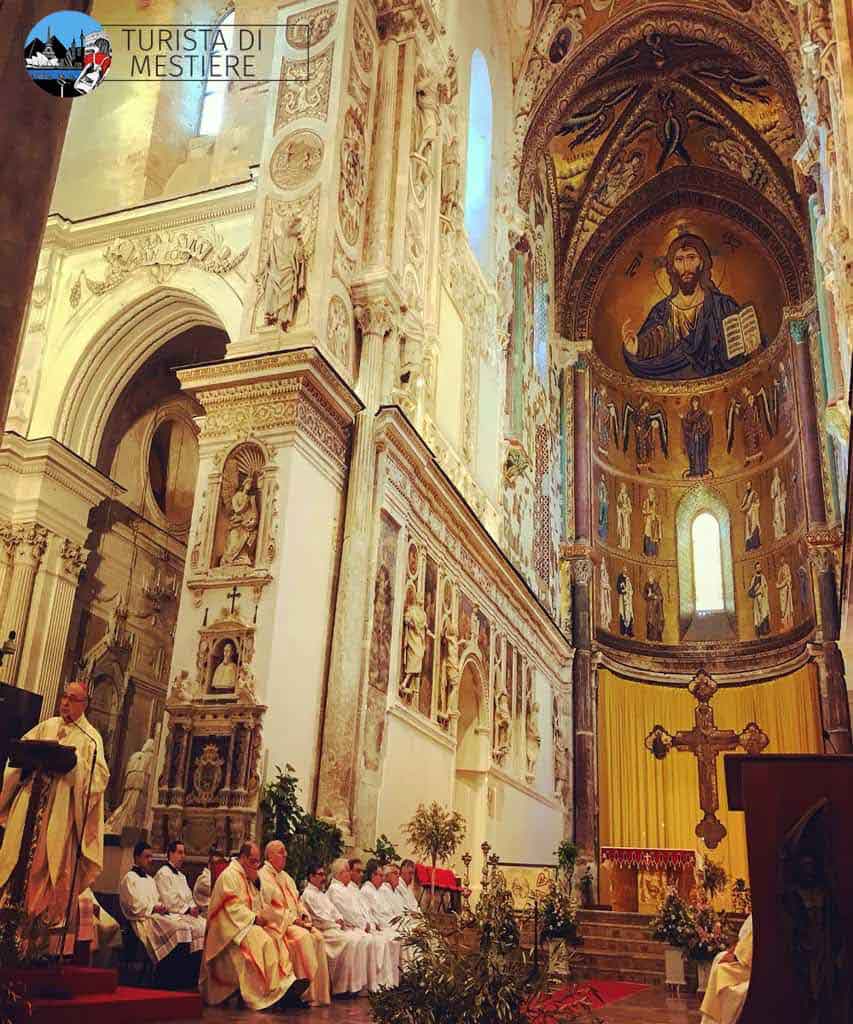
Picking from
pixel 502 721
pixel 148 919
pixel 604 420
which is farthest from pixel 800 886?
pixel 604 420

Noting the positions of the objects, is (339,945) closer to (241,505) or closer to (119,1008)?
(119,1008)

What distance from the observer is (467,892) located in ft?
48.4

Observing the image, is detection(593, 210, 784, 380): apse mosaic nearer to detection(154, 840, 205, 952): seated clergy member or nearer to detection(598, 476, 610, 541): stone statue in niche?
detection(598, 476, 610, 541): stone statue in niche

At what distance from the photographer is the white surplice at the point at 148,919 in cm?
889

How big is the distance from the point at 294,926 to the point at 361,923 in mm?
1194

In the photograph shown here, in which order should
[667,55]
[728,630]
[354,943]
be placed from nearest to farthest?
[354,943], [667,55], [728,630]

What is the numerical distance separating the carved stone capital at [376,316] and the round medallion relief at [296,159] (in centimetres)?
188

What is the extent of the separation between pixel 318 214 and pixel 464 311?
5307mm

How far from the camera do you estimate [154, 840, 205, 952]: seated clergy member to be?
9.40 metres

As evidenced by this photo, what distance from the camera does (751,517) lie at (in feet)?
90.1

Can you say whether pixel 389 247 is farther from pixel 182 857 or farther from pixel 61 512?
pixel 182 857

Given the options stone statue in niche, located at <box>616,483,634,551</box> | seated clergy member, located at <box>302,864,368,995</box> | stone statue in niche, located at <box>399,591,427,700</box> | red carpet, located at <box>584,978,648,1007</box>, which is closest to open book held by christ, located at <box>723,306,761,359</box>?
stone statue in niche, located at <box>616,483,634,551</box>

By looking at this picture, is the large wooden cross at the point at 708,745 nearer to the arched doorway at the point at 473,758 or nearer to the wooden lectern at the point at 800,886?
the arched doorway at the point at 473,758

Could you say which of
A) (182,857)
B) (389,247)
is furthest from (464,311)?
(182,857)
